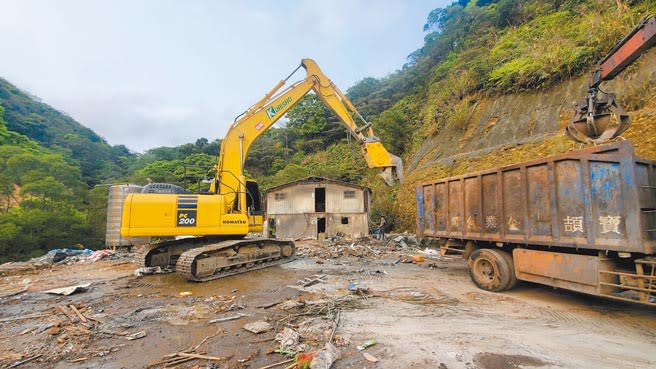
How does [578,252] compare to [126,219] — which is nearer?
[578,252]

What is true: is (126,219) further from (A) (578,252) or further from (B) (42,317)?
(A) (578,252)

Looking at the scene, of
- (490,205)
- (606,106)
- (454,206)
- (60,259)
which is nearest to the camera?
(606,106)

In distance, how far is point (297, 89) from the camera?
31.9 feet

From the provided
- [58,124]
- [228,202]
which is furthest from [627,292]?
[58,124]

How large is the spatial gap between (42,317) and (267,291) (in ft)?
12.3

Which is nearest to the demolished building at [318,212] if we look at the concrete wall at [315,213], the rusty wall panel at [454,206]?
the concrete wall at [315,213]

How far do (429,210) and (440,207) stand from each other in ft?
1.45

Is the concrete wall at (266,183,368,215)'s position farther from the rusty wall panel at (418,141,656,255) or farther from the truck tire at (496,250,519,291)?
the truck tire at (496,250,519,291)

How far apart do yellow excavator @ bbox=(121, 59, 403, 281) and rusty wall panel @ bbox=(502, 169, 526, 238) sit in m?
3.09

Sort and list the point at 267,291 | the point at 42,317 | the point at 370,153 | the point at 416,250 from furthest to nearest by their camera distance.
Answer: the point at 416,250, the point at 370,153, the point at 267,291, the point at 42,317

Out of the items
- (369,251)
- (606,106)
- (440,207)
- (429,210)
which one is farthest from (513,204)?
(369,251)

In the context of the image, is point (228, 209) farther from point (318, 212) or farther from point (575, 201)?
point (318, 212)

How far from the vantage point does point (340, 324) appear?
4164mm

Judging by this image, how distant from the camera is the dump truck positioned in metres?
4.33
